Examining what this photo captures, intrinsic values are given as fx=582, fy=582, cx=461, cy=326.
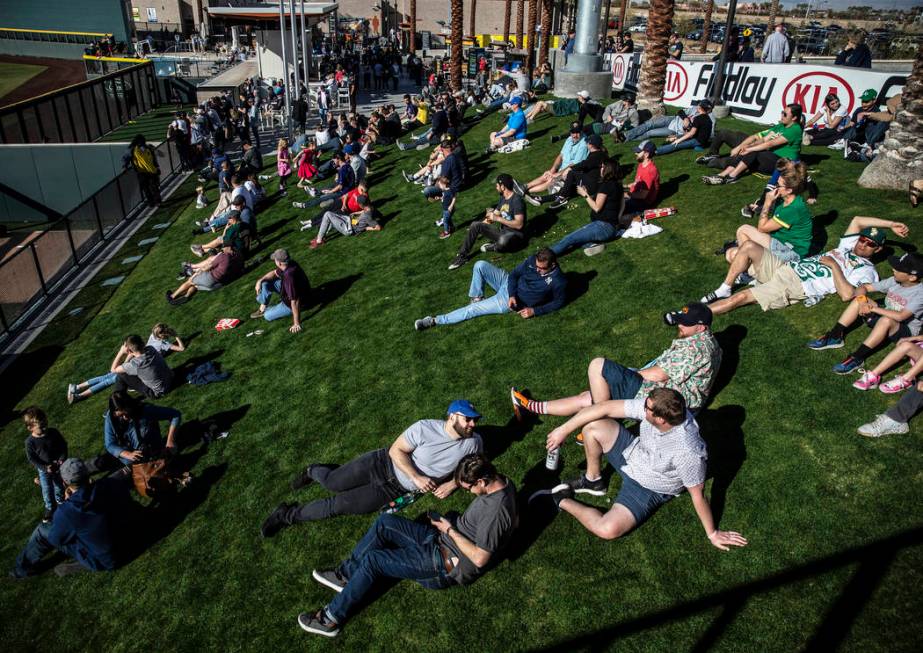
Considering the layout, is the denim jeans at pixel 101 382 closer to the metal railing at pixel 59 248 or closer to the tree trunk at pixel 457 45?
the metal railing at pixel 59 248

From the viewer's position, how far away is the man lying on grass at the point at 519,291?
28.7 ft

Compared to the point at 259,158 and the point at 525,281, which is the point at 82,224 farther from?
the point at 525,281

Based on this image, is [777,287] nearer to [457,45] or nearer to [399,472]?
[399,472]

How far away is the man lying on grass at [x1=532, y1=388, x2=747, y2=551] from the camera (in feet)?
16.7

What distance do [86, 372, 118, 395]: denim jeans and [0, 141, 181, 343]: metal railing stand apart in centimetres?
382

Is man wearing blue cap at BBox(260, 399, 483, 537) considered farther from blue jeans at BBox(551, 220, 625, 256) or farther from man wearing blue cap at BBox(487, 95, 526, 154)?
man wearing blue cap at BBox(487, 95, 526, 154)

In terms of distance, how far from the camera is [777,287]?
7.91 meters

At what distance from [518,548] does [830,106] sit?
46.8 ft

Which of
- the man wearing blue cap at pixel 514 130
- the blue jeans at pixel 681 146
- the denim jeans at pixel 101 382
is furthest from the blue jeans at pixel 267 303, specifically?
the blue jeans at pixel 681 146

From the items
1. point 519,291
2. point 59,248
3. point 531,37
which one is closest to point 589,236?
point 519,291

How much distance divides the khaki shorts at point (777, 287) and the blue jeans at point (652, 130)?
890 cm

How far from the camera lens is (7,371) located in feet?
38.1

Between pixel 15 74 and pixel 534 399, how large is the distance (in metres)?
67.4

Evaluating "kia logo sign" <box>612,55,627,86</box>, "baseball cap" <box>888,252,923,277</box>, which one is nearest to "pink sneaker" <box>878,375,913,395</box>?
"baseball cap" <box>888,252,923,277</box>
